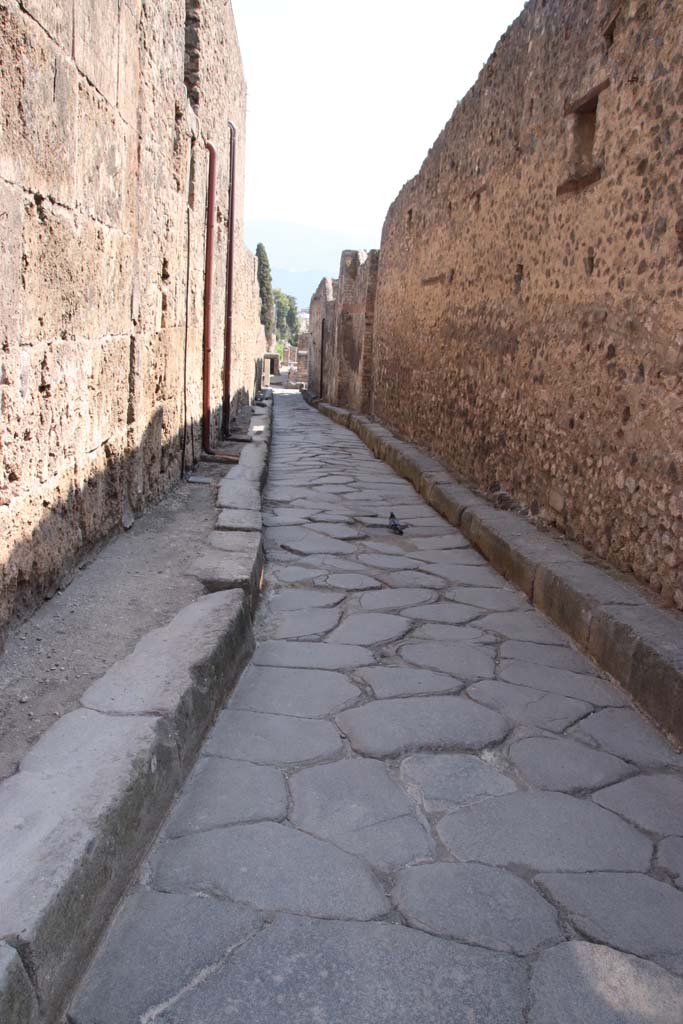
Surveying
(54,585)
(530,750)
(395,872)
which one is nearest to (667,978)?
(395,872)

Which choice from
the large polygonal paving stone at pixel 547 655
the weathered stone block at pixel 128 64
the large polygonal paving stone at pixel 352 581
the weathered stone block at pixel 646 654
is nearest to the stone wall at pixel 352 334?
the large polygonal paving stone at pixel 352 581

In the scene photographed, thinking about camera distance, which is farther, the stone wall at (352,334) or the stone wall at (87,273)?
the stone wall at (352,334)

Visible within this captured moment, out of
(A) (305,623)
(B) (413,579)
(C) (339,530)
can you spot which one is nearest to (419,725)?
(A) (305,623)

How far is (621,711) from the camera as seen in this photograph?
2.93 meters

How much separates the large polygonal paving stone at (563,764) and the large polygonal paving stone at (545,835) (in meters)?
0.10

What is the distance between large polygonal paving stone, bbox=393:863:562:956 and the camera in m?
1.75

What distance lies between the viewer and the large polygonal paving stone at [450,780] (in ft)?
7.54

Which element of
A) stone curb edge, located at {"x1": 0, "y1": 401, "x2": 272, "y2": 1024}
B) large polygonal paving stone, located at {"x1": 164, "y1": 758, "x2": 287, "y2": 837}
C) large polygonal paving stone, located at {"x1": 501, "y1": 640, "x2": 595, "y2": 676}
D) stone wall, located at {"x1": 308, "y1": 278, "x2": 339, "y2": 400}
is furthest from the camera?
stone wall, located at {"x1": 308, "y1": 278, "x2": 339, "y2": 400}

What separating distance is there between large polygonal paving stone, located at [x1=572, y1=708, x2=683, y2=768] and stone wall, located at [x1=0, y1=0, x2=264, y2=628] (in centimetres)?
180

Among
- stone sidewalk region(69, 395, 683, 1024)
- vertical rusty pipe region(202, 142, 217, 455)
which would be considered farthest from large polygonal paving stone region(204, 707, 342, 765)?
vertical rusty pipe region(202, 142, 217, 455)

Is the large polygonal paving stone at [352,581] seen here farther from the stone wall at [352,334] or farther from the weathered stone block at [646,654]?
the stone wall at [352,334]

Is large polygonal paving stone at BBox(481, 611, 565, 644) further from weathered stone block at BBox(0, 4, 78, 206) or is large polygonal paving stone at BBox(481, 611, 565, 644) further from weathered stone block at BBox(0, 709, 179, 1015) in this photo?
weathered stone block at BBox(0, 4, 78, 206)

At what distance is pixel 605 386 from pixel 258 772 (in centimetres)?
259

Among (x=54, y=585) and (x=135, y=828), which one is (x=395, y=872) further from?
(x=54, y=585)
